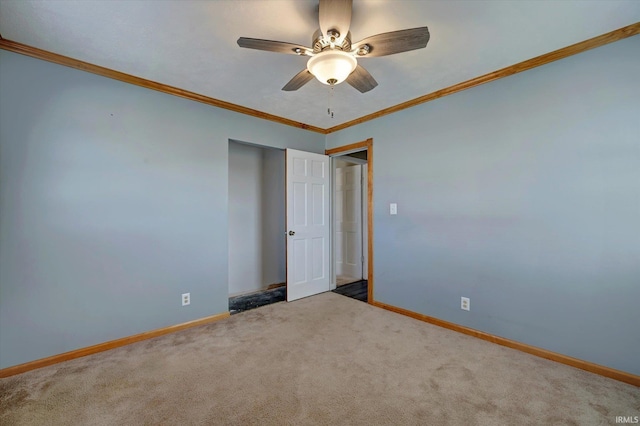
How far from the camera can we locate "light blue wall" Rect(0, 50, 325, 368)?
205 cm

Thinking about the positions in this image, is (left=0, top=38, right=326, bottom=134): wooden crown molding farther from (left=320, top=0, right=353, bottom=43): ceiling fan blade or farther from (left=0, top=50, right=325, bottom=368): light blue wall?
(left=320, top=0, right=353, bottom=43): ceiling fan blade

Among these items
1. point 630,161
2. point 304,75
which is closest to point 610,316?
point 630,161

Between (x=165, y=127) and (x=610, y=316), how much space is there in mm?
4117

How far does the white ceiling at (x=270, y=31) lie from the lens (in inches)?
65.6

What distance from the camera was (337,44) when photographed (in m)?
1.69

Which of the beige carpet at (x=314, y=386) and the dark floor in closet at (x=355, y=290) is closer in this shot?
the beige carpet at (x=314, y=386)

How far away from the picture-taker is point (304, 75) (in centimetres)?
200

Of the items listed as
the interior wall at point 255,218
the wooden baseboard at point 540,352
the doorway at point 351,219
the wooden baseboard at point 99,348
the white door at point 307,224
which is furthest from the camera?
the doorway at point 351,219

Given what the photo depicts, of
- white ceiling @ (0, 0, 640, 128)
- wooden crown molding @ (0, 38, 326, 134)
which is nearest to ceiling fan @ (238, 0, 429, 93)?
white ceiling @ (0, 0, 640, 128)

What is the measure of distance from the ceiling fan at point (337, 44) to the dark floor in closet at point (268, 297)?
2873 millimetres

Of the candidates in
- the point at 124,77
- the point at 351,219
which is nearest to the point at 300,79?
the point at 124,77

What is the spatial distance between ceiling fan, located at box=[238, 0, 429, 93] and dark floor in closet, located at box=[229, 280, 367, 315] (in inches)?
113

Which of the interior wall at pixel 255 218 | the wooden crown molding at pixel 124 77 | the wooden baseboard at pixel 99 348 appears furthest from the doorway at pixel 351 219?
the wooden baseboard at pixel 99 348

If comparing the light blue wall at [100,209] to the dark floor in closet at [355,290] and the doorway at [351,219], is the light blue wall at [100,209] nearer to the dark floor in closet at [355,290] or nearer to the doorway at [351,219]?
the dark floor in closet at [355,290]
